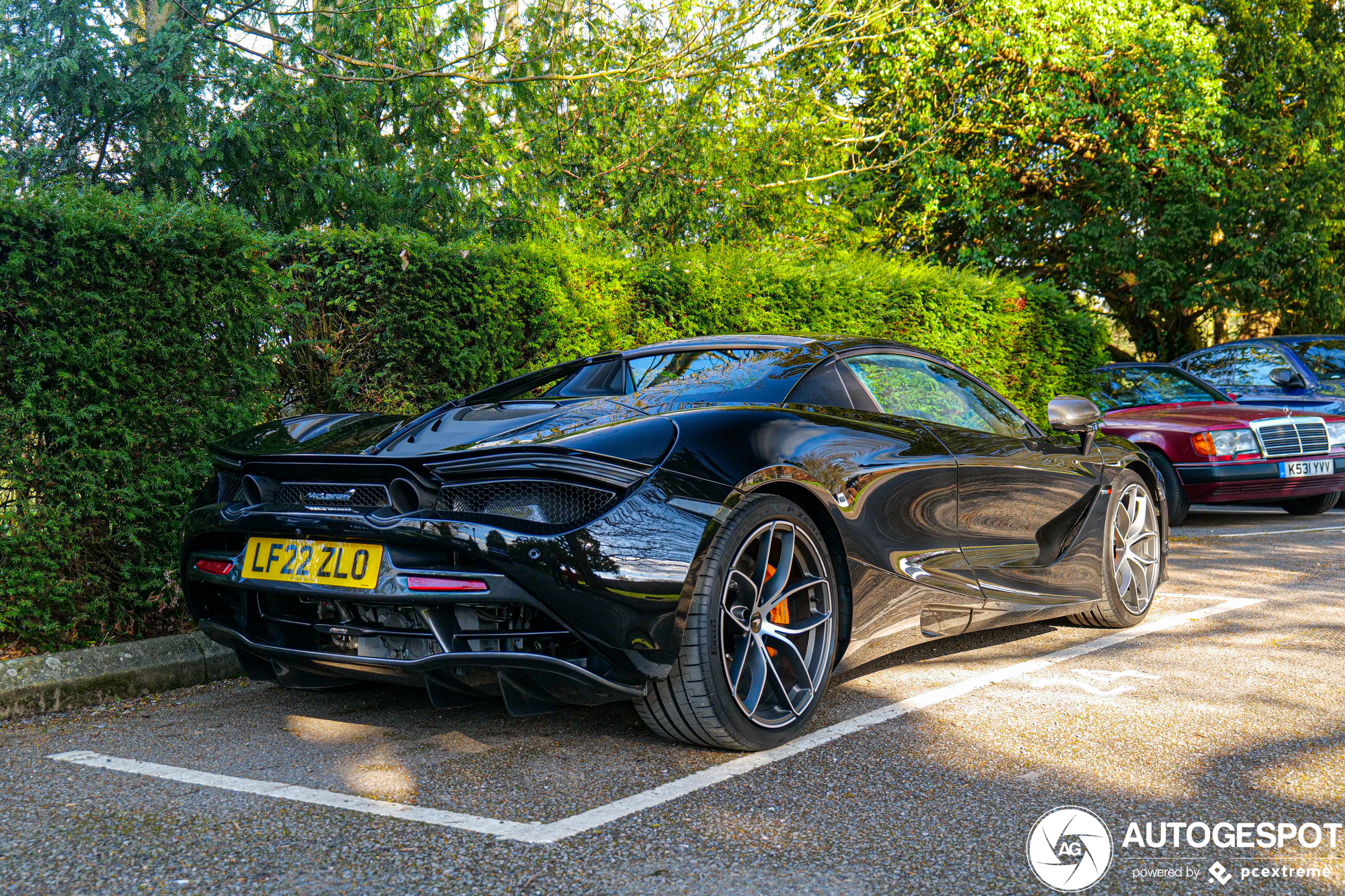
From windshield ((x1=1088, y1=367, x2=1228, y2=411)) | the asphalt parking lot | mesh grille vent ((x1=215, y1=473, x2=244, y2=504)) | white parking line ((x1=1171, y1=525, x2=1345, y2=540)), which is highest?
windshield ((x1=1088, y1=367, x2=1228, y2=411))

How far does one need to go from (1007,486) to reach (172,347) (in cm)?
346

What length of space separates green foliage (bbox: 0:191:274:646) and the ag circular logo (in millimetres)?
3587

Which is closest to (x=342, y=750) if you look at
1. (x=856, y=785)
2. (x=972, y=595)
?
(x=856, y=785)

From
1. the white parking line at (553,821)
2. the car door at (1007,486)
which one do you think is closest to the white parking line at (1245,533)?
the car door at (1007,486)

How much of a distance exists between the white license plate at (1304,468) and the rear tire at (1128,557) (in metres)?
4.44

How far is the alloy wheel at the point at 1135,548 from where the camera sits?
5.14m

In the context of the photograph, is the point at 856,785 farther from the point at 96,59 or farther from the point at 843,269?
the point at 96,59

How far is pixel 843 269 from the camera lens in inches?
358

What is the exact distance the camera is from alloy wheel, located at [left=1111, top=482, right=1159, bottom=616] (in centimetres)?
514

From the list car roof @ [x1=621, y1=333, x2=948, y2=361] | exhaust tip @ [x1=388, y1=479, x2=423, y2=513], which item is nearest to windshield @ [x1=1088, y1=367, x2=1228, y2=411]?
car roof @ [x1=621, y1=333, x2=948, y2=361]

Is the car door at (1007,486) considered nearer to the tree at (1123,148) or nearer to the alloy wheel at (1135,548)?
the alloy wheel at (1135,548)

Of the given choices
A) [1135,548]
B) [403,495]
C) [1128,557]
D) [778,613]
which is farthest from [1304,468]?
[403,495]

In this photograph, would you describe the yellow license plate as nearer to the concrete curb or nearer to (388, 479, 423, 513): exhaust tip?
(388, 479, 423, 513): exhaust tip

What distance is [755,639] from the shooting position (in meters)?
3.29
